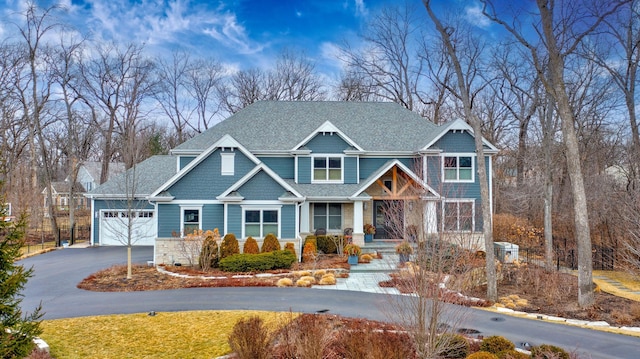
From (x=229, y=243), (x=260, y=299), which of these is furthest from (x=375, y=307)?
(x=229, y=243)

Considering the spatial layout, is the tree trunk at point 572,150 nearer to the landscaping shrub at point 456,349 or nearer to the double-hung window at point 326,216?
the landscaping shrub at point 456,349

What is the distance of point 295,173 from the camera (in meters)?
23.5

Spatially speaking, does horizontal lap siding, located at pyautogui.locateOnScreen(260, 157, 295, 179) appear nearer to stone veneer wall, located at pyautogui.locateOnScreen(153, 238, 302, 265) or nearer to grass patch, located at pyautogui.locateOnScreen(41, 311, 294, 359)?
stone veneer wall, located at pyautogui.locateOnScreen(153, 238, 302, 265)

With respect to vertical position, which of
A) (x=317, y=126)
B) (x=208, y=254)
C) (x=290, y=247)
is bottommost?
(x=208, y=254)

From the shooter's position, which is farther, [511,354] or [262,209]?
[262,209]

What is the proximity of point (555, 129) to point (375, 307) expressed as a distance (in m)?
18.8

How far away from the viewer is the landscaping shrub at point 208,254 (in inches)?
684

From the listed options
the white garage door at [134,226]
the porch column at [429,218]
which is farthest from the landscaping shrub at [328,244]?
the white garage door at [134,226]

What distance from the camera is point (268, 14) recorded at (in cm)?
2297

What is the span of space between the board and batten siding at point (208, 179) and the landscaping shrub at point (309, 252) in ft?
17.4

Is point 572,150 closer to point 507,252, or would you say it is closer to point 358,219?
point 507,252

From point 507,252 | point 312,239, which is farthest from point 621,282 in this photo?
point 312,239

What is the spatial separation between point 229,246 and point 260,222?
2.32 m

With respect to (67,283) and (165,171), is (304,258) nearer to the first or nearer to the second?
(67,283)
